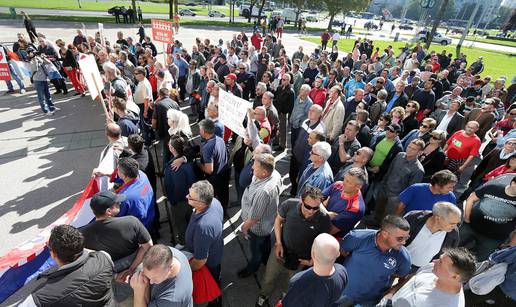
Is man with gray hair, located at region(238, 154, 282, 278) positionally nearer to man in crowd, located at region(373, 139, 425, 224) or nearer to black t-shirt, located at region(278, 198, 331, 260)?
black t-shirt, located at region(278, 198, 331, 260)

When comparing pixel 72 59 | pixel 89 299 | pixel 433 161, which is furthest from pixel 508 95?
pixel 72 59

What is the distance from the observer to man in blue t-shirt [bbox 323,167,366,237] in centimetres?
335

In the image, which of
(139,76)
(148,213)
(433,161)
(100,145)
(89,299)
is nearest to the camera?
(89,299)

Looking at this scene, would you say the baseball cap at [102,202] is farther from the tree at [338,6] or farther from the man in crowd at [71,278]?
the tree at [338,6]

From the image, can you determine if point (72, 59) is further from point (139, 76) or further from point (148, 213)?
point (148, 213)

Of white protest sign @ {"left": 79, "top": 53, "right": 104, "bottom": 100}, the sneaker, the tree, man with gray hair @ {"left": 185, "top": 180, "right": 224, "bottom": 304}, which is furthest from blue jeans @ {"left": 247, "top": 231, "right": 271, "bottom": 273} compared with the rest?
the tree

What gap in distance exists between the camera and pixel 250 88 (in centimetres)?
988

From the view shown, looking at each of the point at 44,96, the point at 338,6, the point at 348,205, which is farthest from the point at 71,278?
the point at 338,6

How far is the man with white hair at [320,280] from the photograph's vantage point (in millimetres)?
2303

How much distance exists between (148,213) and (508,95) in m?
12.5

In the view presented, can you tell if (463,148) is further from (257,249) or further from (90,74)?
(90,74)

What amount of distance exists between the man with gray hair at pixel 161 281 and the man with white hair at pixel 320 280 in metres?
0.95

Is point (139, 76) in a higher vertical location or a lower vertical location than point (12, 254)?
higher

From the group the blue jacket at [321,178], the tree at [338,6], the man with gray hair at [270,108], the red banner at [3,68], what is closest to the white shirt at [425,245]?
the blue jacket at [321,178]
